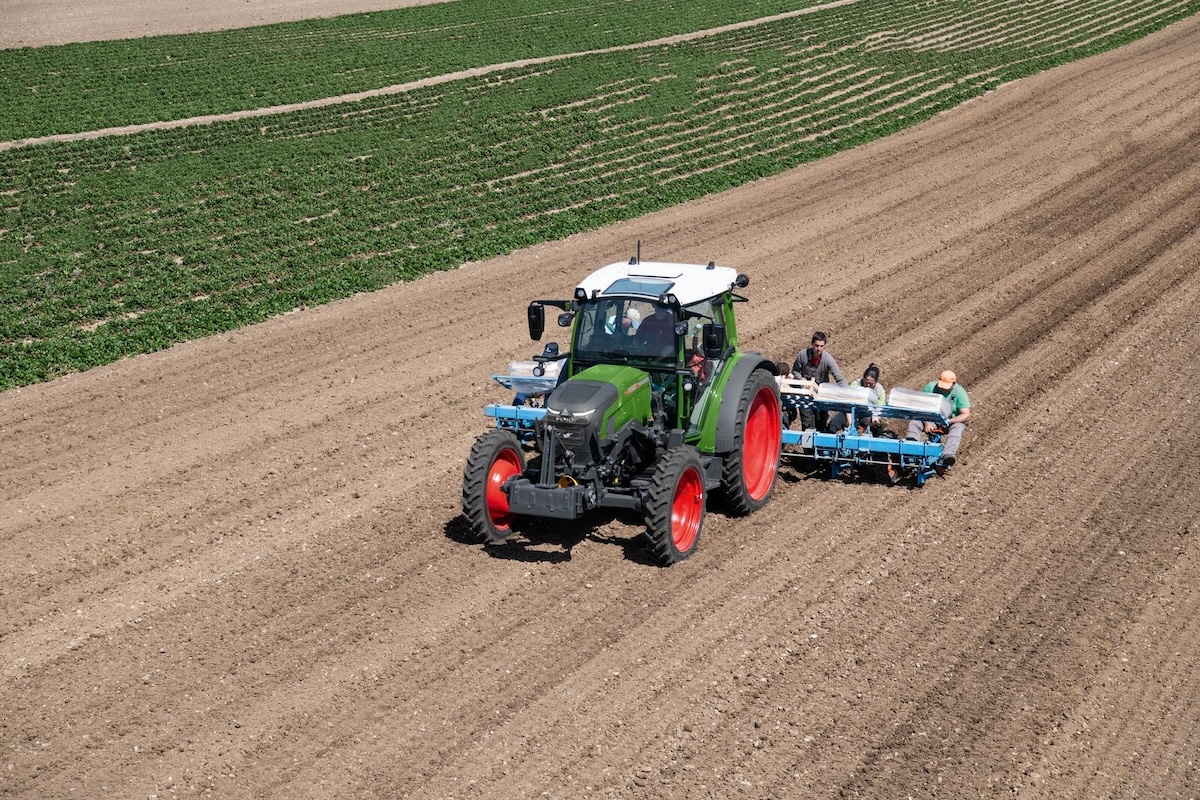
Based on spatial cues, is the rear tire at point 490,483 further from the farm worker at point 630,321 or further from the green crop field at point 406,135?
the green crop field at point 406,135

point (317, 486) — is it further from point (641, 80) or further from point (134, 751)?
point (641, 80)

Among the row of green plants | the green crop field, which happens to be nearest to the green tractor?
the green crop field

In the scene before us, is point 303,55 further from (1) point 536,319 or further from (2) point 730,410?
(2) point 730,410

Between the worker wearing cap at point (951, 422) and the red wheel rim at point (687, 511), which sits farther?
the worker wearing cap at point (951, 422)

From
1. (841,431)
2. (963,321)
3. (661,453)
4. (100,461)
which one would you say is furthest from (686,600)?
(963,321)

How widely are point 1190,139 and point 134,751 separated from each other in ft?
81.0

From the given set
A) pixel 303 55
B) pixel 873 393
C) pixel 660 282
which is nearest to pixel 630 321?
pixel 660 282

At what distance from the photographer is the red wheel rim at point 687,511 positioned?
35.9 ft

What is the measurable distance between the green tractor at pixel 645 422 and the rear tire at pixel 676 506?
11 millimetres

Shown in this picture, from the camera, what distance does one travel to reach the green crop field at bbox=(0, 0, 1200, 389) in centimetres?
2017

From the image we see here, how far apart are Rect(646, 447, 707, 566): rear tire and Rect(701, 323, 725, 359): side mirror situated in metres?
0.90

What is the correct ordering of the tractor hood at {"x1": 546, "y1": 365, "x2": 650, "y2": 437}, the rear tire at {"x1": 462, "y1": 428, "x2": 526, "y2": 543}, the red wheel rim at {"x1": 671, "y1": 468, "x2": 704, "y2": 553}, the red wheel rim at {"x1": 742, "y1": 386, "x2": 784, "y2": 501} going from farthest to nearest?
1. the red wheel rim at {"x1": 742, "y1": 386, "x2": 784, "y2": 501}
2. the red wheel rim at {"x1": 671, "y1": 468, "x2": 704, "y2": 553}
3. the rear tire at {"x1": 462, "y1": 428, "x2": 526, "y2": 543}
4. the tractor hood at {"x1": 546, "y1": 365, "x2": 650, "y2": 437}

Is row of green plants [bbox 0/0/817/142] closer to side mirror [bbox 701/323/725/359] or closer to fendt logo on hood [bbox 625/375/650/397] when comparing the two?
fendt logo on hood [bbox 625/375/650/397]

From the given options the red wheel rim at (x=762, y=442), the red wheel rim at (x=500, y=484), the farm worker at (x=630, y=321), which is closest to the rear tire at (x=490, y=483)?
the red wheel rim at (x=500, y=484)
